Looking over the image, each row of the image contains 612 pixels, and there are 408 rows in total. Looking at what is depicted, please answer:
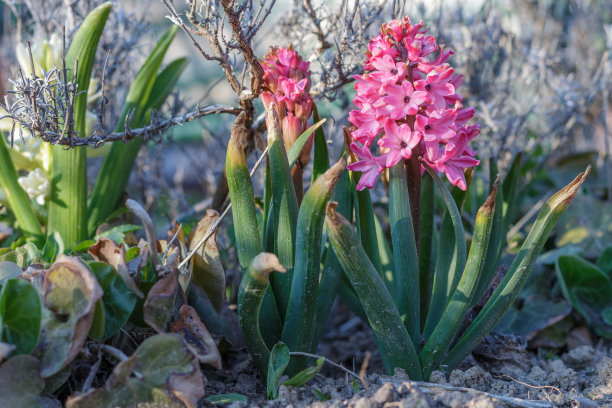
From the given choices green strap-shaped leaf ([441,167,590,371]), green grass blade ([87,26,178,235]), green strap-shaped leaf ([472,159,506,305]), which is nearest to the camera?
green strap-shaped leaf ([441,167,590,371])

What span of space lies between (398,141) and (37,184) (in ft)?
3.74

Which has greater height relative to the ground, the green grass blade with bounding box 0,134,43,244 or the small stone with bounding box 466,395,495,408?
the green grass blade with bounding box 0,134,43,244

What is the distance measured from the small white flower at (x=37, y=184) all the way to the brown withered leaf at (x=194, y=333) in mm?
738

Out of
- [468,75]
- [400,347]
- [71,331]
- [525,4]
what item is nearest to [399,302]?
[400,347]

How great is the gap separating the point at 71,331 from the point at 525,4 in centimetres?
347

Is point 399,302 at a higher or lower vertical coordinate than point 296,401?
higher

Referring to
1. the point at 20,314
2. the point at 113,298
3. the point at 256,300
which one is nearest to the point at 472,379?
the point at 256,300

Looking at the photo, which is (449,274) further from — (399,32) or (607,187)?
(607,187)

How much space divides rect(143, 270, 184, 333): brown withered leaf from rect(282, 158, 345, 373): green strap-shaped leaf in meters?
0.28

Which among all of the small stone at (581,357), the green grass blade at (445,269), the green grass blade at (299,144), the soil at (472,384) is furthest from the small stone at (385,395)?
the small stone at (581,357)

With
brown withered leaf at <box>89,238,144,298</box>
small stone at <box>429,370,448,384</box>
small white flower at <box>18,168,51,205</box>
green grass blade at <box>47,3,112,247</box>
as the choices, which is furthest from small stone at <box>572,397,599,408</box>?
small white flower at <box>18,168,51,205</box>

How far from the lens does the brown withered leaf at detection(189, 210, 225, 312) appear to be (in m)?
1.42

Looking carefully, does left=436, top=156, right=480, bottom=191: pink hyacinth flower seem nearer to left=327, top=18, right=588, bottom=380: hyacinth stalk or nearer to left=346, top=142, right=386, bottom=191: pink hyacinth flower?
left=327, top=18, right=588, bottom=380: hyacinth stalk

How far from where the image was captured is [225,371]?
4.82ft
